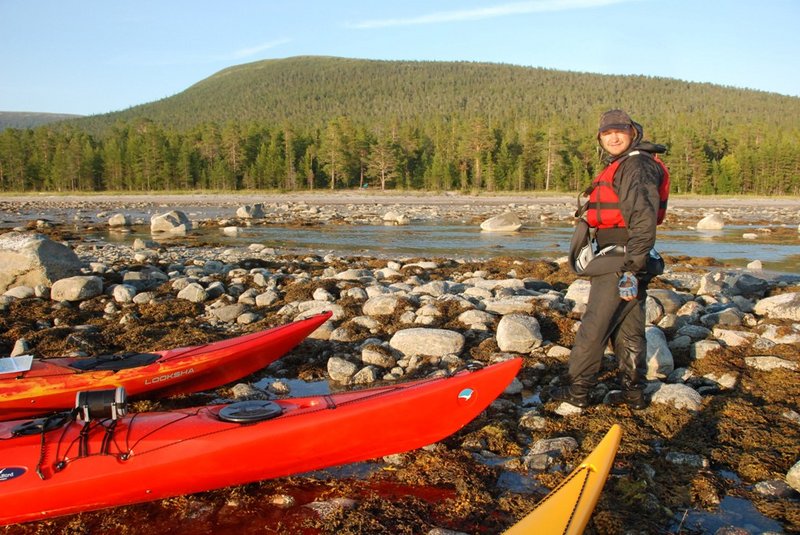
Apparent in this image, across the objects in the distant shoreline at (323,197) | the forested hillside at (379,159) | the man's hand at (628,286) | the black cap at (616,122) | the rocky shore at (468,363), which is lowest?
the rocky shore at (468,363)

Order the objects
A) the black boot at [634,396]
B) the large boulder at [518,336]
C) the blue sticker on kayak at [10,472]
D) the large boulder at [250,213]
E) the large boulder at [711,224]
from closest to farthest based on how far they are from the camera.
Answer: the blue sticker on kayak at [10,472] → the black boot at [634,396] → the large boulder at [518,336] → the large boulder at [711,224] → the large boulder at [250,213]

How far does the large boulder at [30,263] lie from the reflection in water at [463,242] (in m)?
7.15

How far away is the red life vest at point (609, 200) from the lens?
4246 mm

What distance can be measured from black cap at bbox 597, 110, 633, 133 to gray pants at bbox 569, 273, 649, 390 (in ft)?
3.62

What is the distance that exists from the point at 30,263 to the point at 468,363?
7.65 m

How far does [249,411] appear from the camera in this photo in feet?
12.5

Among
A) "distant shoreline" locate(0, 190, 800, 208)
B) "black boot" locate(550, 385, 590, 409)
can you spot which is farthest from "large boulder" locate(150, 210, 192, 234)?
"distant shoreline" locate(0, 190, 800, 208)

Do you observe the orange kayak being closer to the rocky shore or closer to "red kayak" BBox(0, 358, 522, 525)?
the rocky shore

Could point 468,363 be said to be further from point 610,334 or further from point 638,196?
point 638,196

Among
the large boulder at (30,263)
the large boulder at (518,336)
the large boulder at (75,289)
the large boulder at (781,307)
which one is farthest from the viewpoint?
the large boulder at (30,263)

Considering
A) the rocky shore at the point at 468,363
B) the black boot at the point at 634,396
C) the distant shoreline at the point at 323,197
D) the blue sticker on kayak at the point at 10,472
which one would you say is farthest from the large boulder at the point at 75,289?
the distant shoreline at the point at 323,197

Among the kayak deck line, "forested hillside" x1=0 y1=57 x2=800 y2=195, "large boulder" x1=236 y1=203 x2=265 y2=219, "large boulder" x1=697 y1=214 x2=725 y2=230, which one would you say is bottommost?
the kayak deck line

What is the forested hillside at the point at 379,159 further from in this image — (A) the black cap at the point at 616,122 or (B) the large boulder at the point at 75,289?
(A) the black cap at the point at 616,122

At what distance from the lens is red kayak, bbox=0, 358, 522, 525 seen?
3391 mm
